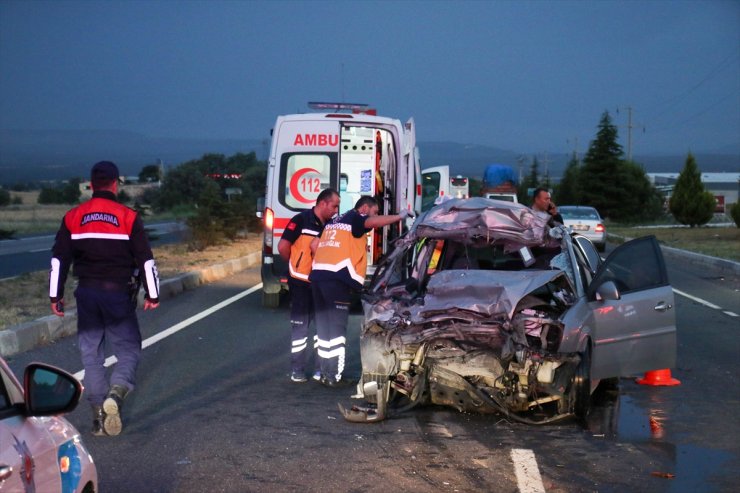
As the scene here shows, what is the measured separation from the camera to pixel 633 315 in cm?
875

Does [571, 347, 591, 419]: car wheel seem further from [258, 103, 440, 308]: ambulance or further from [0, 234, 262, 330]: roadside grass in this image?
[258, 103, 440, 308]: ambulance

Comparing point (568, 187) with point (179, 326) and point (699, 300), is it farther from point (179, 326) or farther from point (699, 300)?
point (179, 326)

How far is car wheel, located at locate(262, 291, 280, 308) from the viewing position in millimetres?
15852

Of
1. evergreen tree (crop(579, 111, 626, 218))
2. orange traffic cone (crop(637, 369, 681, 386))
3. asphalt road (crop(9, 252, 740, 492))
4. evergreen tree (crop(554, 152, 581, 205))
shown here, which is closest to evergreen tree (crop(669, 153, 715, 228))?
evergreen tree (crop(579, 111, 626, 218))

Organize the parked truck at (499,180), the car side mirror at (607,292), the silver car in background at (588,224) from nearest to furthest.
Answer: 1. the car side mirror at (607,292)
2. the silver car in background at (588,224)
3. the parked truck at (499,180)

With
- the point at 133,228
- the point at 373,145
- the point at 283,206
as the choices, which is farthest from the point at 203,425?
the point at 373,145

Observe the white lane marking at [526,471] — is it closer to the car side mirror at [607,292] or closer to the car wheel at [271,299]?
the car side mirror at [607,292]

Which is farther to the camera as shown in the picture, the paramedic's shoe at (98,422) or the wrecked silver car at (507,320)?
the wrecked silver car at (507,320)

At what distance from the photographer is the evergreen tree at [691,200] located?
163 ft

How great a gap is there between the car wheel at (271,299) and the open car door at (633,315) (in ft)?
25.1

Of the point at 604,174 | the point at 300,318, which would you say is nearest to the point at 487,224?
the point at 300,318

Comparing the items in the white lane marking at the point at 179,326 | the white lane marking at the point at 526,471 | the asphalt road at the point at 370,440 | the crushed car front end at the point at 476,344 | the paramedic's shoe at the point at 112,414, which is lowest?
the white lane marking at the point at 179,326

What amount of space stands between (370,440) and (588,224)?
84.4 feet

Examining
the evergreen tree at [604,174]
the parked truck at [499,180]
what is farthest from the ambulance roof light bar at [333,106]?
the evergreen tree at [604,174]
